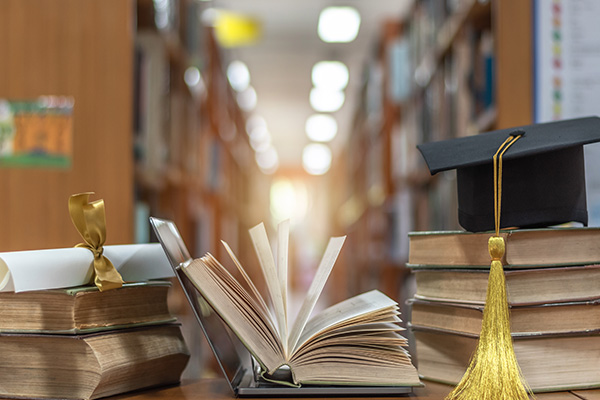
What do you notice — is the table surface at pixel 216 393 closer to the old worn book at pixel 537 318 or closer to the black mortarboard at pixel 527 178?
the old worn book at pixel 537 318

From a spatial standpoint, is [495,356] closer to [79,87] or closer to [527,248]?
[527,248]

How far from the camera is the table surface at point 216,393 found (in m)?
0.84

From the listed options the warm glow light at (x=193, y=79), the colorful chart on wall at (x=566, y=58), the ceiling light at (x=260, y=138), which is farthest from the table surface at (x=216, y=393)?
the ceiling light at (x=260, y=138)

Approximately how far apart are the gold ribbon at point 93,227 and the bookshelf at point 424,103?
38.1 inches

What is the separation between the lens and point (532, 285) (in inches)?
33.9

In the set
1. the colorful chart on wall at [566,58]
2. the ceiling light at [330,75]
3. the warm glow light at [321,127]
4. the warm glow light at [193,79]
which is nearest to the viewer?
the colorful chart on wall at [566,58]

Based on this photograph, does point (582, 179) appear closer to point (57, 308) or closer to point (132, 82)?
point (57, 308)

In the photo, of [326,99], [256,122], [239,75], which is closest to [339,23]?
[239,75]

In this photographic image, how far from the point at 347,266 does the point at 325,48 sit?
100 inches

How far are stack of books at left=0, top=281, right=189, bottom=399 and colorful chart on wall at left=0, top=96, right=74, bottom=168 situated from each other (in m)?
0.89

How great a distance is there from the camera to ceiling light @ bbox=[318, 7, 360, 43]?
527 centimetres

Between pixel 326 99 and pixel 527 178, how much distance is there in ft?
24.5

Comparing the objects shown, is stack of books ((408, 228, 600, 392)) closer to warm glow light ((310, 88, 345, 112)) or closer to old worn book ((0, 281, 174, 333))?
old worn book ((0, 281, 174, 333))

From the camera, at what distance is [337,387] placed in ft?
2.74
